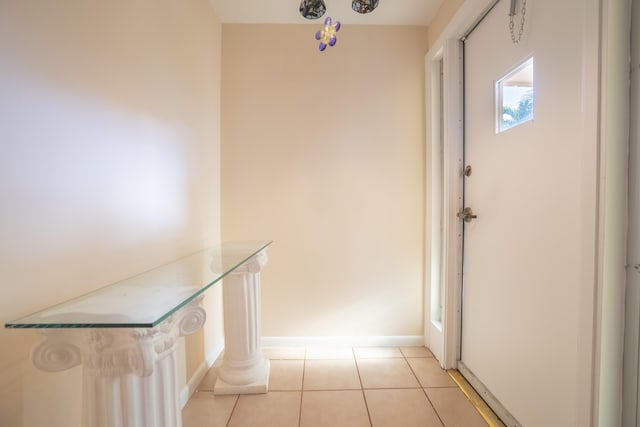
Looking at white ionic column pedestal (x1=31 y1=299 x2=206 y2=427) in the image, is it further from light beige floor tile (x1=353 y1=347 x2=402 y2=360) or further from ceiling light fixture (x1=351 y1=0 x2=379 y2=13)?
ceiling light fixture (x1=351 y1=0 x2=379 y2=13)

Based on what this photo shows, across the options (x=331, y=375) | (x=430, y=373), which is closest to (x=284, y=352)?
(x=331, y=375)

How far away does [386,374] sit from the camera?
5.69 feet

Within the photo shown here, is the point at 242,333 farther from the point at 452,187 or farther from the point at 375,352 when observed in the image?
the point at 452,187

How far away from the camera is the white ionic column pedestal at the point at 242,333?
156 cm

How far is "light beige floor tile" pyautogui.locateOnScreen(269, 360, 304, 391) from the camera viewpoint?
1.62m

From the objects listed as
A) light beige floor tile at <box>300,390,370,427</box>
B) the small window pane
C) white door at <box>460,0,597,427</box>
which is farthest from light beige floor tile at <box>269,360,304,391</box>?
the small window pane

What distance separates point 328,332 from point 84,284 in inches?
64.1

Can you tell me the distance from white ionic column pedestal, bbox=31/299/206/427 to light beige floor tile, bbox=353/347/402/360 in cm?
158

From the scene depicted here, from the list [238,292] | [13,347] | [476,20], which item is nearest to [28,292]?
[13,347]

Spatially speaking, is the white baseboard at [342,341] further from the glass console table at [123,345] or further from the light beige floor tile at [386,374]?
the glass console table at [123,345]

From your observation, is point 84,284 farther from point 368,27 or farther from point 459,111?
point 368,27

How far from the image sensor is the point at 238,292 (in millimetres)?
1561

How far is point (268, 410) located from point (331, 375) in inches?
18.2

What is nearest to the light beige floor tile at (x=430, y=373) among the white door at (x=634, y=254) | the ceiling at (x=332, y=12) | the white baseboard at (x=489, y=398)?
the white baseboard at (x=489, y=398)
